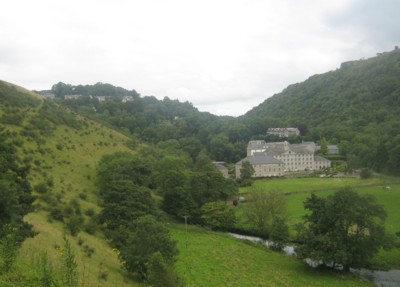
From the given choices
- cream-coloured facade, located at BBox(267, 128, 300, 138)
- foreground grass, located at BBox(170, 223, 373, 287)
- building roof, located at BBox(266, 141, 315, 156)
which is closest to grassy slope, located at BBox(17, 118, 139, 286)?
foreground grass, located at BBox(170, 223, 373, 287)

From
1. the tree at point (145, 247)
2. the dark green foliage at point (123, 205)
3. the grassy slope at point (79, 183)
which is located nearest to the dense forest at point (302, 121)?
the grassy slope at point (79, 183)

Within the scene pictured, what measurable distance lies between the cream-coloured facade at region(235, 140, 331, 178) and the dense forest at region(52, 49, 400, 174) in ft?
24.5

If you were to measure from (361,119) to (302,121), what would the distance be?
30209 millimetres

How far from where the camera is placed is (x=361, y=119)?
141 m

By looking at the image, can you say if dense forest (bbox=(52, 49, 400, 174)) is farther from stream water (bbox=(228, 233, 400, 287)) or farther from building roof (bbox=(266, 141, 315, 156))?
stream water (bbox=(228, 233, 400, 287))

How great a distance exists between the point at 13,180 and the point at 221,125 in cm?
12815

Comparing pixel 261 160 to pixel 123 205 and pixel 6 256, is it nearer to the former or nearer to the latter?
pixel 123 205

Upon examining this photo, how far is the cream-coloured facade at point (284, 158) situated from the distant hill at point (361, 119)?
9570 millimetres

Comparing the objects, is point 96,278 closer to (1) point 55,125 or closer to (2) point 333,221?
(2) point 333,221

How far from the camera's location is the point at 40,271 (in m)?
11.4

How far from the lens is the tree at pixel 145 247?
24.9 meters

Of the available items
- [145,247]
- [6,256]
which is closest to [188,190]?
[145,247]

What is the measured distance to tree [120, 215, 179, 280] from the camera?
980 inches

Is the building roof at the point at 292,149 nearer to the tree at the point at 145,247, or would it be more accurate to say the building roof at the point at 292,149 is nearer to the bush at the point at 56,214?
the bush at the point at 56,214
